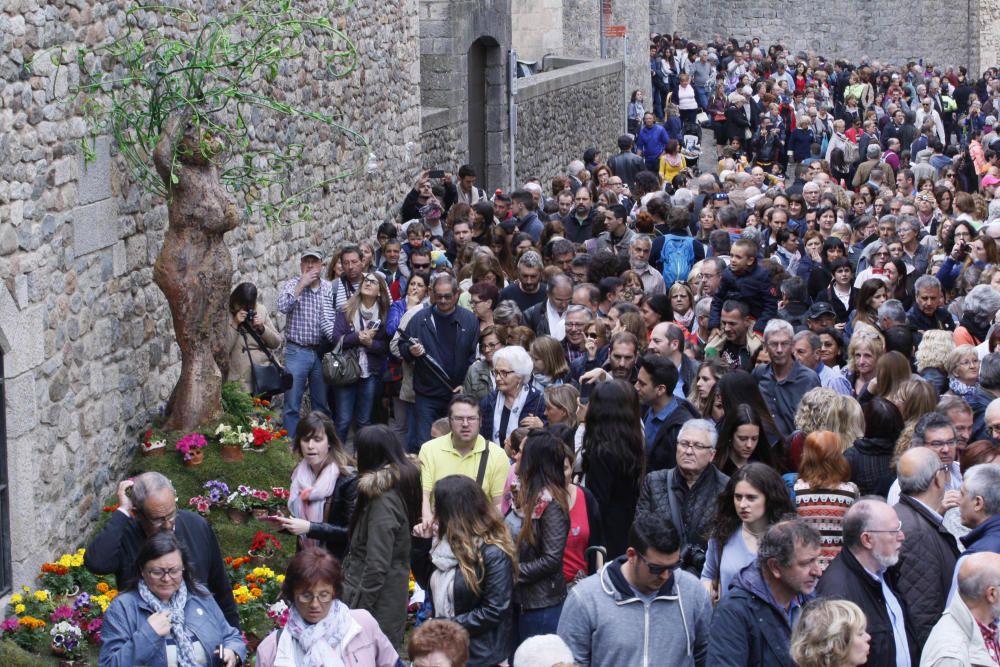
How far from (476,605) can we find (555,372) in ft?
10.9

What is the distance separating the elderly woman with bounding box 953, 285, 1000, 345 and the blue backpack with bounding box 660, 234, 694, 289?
313 cm

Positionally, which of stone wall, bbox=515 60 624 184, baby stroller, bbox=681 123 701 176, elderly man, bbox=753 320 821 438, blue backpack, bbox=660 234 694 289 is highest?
elderly man, bbox=753 320 821 438

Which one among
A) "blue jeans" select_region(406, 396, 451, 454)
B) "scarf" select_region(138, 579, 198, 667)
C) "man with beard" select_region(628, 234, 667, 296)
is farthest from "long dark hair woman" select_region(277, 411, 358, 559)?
"man with beard" select_region(628, 234, 667, 296)

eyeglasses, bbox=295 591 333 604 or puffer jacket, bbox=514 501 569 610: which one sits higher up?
eyeglasses, bbox=295 591 333 604

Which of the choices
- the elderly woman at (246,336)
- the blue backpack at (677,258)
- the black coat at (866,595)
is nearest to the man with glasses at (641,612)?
the black coat at (866,595)

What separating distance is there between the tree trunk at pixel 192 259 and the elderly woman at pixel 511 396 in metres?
1.95

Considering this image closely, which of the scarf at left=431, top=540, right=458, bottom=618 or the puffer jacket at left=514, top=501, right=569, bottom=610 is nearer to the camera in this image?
the scarf at left=431, top=540, right=458, bottom=618

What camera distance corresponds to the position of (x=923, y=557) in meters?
6.47

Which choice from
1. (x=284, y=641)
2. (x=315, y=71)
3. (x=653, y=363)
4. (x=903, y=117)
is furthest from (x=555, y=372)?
(x=903, y=117)

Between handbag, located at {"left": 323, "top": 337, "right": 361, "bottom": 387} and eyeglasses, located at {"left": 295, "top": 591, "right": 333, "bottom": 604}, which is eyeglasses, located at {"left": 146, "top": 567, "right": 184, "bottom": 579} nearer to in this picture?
eyeglasses, located at {"left": 295, "top": 591, "right": 333, "bottom": 604}

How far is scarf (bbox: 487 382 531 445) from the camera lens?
9.04 metres

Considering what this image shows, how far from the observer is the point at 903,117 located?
2648 cm

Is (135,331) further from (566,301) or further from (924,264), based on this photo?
(924,264)

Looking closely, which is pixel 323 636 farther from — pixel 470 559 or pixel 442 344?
pixel 442 344
